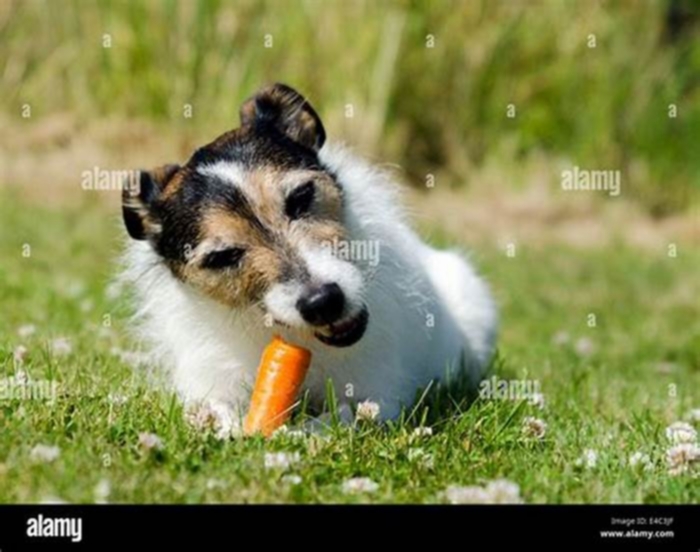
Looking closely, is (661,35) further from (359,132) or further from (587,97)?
(359,132)

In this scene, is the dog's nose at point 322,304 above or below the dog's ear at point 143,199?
below

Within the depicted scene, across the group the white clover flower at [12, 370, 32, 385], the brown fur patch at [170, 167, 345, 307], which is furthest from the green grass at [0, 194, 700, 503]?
the brown fur patch at [170, 167, 345, 307]

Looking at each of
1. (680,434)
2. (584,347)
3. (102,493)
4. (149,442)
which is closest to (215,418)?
(149,442)

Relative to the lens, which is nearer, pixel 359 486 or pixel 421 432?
pixel 359 486

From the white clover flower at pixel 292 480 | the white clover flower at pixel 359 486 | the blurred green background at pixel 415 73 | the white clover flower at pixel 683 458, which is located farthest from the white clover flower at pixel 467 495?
the blurred green background at pixel 415 73

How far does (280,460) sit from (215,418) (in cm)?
57

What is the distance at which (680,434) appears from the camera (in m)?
5.53

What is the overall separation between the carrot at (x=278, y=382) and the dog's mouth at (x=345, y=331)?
144 millimetres

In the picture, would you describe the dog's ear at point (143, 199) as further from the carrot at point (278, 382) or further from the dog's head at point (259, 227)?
the carrot at point (278, 382)

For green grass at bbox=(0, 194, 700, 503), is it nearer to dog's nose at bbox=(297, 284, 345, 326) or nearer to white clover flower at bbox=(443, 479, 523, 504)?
white clover flower at bbox=(443, 479, 523, 504)

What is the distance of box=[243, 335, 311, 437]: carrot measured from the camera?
17.9 feet

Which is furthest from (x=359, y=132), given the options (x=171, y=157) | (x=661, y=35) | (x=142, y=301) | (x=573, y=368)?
(x=142, y=301)

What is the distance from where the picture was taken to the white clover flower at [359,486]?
15.2 feet

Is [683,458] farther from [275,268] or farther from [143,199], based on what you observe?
[143,199]
